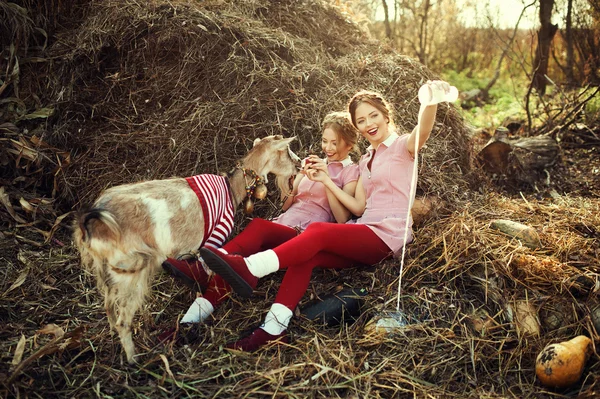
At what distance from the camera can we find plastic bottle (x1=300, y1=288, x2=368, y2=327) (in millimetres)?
3098

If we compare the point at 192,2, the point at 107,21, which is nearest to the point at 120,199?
the point at 107,21

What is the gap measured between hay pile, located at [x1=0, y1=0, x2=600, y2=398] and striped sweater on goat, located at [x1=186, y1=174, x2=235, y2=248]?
0.54 meters

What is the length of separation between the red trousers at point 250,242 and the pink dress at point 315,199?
31 centimetres

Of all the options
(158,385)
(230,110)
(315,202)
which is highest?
(230,110)

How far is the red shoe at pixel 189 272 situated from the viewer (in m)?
2.89

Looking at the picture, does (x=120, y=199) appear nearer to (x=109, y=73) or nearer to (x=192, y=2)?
(x=109, y=73)

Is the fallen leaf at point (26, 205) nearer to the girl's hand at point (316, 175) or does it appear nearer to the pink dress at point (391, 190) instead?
the girl's hand at point (316, 175)

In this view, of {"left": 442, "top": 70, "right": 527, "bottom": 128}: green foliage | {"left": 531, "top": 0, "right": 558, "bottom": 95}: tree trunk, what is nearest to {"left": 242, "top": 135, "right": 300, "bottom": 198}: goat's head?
{"left": 442, "top": 70, "right": 527, "bottom": 128}: green foliage

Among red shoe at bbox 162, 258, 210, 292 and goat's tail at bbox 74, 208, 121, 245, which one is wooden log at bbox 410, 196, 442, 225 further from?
goat's tail at bbox 74, 208, 121, 245

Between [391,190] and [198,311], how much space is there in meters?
1.68

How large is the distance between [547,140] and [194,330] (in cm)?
498

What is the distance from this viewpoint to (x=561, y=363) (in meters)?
2.37

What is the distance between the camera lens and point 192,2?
5.39 metres

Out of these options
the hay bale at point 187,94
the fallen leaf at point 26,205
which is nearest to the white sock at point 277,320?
the hay bale at point 187,94
